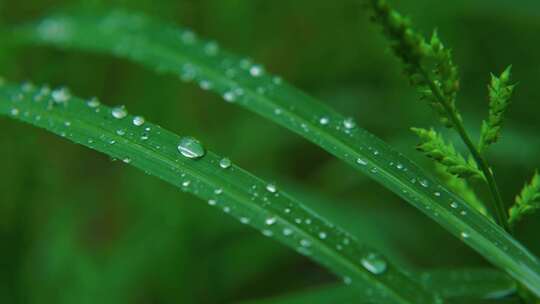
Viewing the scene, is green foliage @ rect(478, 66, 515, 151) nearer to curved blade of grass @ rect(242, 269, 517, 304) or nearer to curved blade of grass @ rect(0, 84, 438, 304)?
curved blade of grass @ rect(0, 84, 438, 304)

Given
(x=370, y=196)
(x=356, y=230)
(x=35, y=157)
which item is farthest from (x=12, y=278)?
(x=370, y=196)

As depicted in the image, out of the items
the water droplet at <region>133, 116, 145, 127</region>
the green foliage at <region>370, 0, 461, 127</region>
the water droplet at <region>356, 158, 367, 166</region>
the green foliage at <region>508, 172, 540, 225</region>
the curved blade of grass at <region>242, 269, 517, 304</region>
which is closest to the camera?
the green foliage at <region>370, 0, 461, 127</region>

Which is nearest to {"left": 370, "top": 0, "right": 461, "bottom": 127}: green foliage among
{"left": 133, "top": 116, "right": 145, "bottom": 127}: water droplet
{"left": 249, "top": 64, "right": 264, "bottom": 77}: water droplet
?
{"left": 133, "top": 116, "right": 145, "bottom": 127}: water droplet

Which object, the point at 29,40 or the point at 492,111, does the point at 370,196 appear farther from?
the point at 492,111

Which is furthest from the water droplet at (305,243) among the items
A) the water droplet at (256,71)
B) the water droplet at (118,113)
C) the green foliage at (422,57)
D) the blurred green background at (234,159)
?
the blurred green background at (234,159)

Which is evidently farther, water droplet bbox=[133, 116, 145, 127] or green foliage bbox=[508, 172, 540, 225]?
water droplet bbox=[133, 116, 145, 127]
